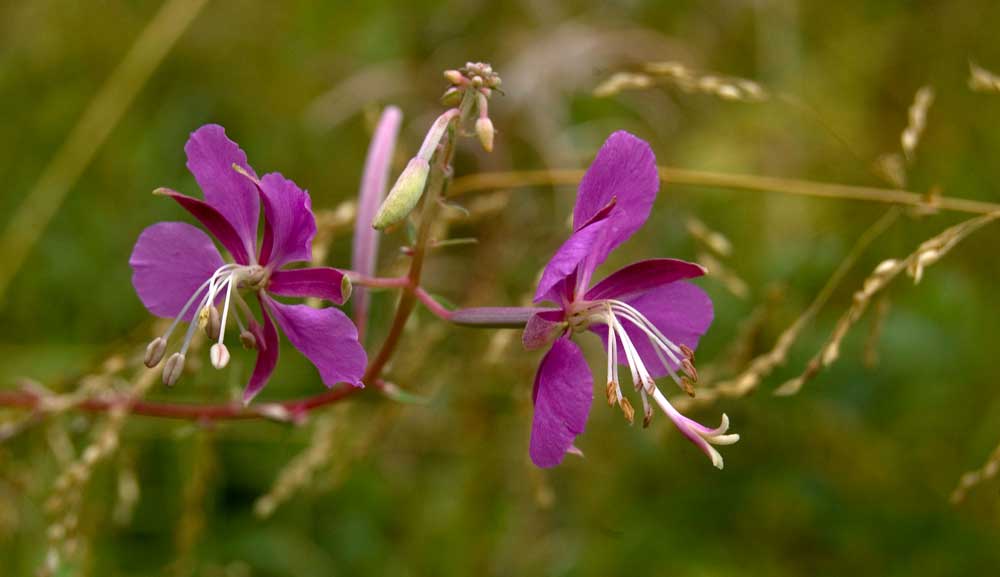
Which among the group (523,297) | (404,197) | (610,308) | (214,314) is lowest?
(523,297)

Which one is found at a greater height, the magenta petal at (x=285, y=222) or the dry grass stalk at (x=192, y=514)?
the magenta petal at (x=285, y=222)

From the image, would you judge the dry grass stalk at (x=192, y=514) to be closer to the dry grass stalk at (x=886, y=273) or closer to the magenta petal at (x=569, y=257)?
the magenta petal at (x=569, y=257)

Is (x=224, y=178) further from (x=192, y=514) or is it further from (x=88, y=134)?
(x=88, y=134)

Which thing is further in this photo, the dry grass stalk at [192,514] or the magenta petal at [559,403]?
the dry grass stalk at [192,514]

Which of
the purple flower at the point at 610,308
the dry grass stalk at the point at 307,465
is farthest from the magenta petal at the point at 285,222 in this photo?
the dry grass stalk at the point at 307,465

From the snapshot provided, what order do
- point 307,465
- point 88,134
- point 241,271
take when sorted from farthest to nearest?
point 88,134 < point 307,465 < point 241,271

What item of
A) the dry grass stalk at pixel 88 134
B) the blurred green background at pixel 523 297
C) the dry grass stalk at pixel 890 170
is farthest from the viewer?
the dry grass stalk at pixel 88 134

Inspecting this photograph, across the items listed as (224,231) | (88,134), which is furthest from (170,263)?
(88,134)

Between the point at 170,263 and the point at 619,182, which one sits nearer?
the point at 619,182

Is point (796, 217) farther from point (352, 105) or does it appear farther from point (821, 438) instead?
point (352, 105)
